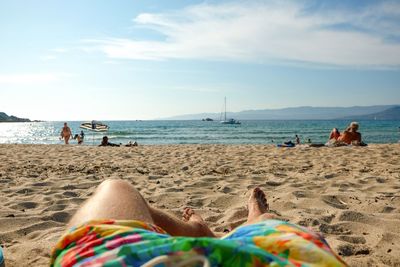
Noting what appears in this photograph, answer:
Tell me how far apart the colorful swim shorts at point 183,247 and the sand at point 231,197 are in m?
1.37

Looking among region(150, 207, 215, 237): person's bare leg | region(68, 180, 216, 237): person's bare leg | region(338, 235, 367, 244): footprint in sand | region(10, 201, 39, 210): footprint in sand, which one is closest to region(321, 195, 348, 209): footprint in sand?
region(338, 235, 367, 244): footprint in sand

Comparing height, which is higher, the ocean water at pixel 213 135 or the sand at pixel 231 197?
the sand at pixel 231 197

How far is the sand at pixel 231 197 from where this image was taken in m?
2.57

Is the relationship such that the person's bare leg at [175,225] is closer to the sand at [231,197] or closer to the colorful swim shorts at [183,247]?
the colorful swim shorts at [183,247]

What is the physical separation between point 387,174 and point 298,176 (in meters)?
1.32

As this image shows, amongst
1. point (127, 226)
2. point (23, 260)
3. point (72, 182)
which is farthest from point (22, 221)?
point (127, 226)

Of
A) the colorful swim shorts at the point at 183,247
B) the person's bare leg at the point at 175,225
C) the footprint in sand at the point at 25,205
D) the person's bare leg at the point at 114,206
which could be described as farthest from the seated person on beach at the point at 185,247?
the footprint in sand at the point at 25,205

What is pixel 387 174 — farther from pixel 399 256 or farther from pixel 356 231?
pixel 399 256

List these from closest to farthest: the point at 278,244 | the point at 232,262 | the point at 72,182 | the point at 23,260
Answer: the point at 232,262, the point at 278,244, the point at 23,260, the point at 72,182

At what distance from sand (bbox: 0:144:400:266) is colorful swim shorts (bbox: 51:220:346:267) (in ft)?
4.49

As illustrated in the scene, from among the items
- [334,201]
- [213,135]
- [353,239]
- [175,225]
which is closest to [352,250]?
[353,239]

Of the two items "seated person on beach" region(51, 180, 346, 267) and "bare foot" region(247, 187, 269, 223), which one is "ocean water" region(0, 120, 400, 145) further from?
"seated person on beach" region(51, 180, 346, 267)

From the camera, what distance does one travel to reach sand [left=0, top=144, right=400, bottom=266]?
257 cm

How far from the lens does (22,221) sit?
3.10 metres
